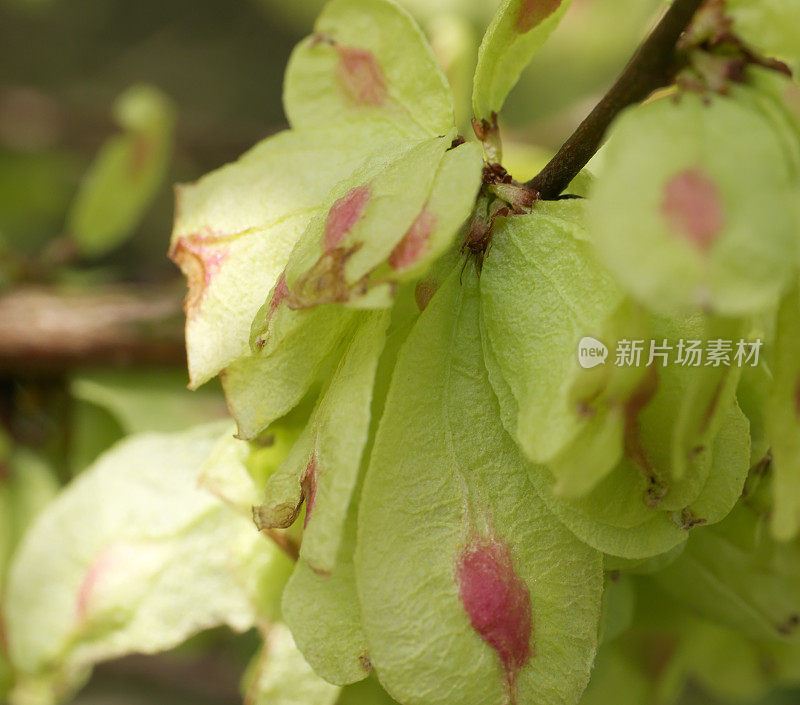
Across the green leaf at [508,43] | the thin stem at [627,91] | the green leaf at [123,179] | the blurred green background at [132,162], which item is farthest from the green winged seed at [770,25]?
the green leaf at [123,179]

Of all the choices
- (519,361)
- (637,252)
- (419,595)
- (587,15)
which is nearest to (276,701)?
(419,595)

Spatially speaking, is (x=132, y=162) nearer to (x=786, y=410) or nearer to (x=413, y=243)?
(x=413, y=243)

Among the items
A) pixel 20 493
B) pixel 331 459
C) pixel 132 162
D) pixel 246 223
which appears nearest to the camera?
pixel 331 459

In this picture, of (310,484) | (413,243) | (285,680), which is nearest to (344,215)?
(413,243)

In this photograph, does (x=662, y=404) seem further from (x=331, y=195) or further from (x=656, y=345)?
(x=331, y=195)

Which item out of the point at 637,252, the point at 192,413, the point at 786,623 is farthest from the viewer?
the point at 192,413

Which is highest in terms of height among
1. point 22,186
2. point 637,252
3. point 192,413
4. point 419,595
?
point 637,252

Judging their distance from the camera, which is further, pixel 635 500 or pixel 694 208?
pixel 635 500

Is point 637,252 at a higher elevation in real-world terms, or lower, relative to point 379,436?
higher
